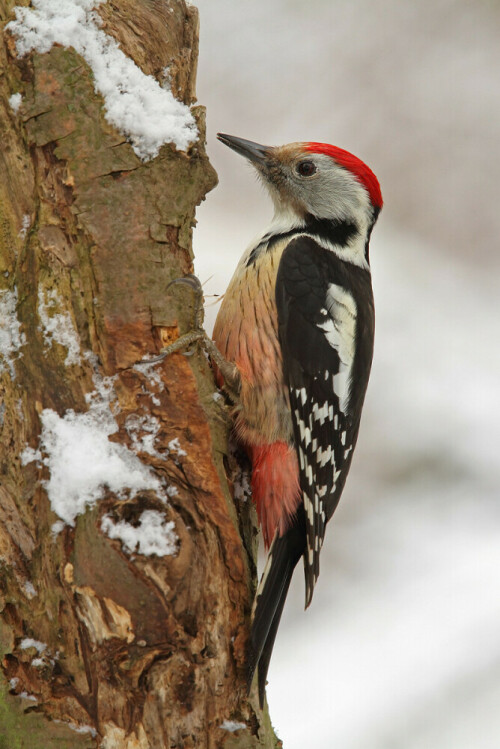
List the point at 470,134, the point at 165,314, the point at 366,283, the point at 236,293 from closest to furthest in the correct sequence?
the point at 165,314, the point at 236,293, the point at 366,283, the point at 470,134

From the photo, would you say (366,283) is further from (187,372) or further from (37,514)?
(37,514)

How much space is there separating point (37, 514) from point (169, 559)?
350 mm

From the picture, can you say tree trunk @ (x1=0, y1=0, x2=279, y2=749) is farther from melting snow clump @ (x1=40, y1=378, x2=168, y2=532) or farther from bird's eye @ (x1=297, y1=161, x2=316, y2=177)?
bird's eye @ (x1=297, y1=161, x2=316, y2=177)

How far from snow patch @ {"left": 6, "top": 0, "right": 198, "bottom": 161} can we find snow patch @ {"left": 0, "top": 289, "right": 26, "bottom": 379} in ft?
1.68

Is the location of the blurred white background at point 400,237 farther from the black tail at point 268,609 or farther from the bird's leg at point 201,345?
the black tail at point 268,609

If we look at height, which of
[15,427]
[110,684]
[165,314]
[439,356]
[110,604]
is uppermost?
[439,356]

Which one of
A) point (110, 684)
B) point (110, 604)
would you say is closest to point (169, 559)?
point (110, 604)

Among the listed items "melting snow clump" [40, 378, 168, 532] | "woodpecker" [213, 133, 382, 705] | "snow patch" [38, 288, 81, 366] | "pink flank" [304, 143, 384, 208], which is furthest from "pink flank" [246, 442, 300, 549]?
"pink flank" [304, 143, 384, 208]

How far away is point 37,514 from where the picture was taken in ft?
5.86

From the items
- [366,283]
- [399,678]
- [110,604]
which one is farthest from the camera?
[399,678]

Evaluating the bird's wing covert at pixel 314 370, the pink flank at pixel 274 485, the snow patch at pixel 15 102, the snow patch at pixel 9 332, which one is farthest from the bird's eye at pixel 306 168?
the snow patch at pixel 9 332

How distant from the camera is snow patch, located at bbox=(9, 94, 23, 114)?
1.85 meters

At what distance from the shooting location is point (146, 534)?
1.71m

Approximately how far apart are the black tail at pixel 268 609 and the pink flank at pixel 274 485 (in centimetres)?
9
